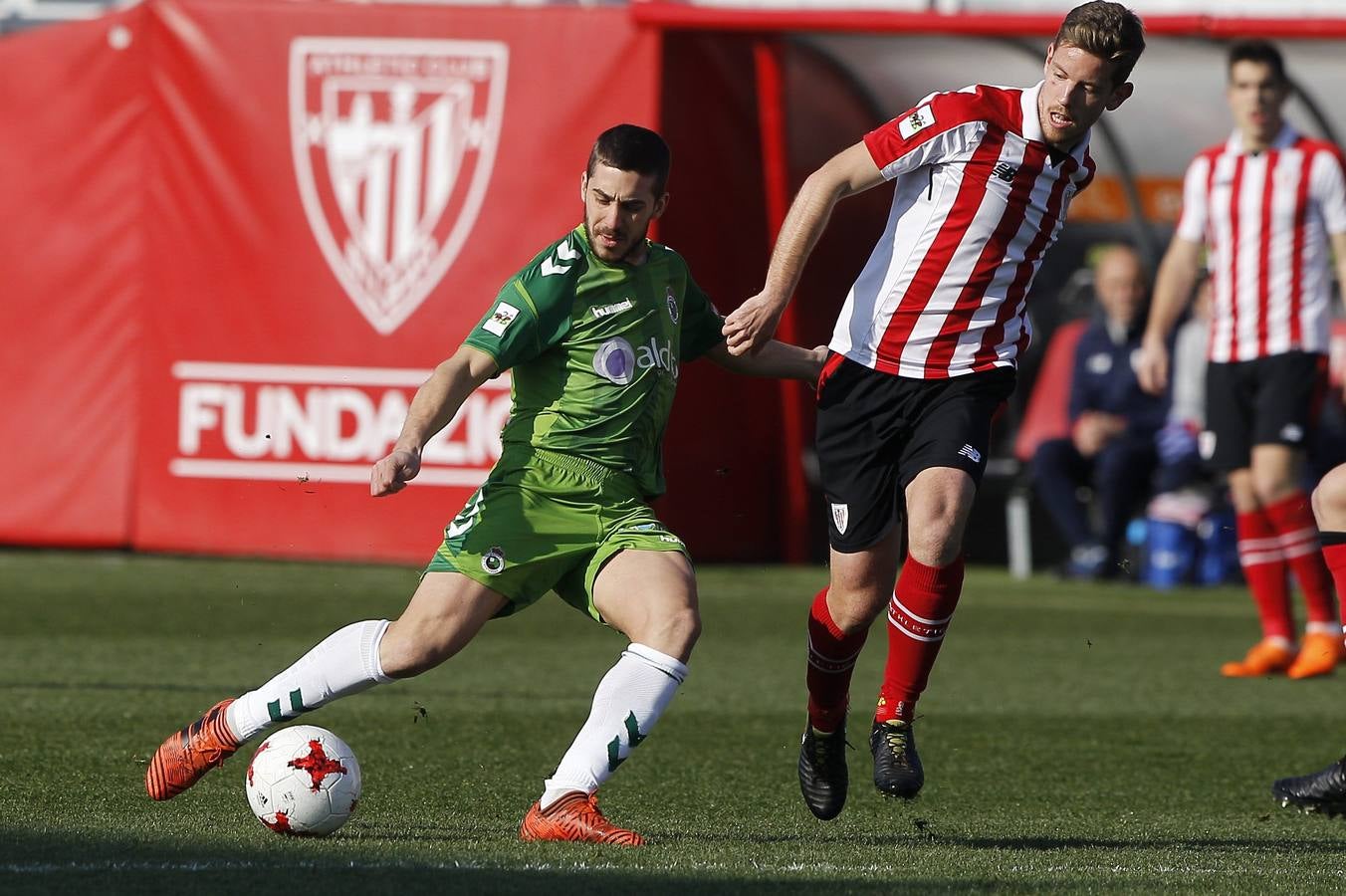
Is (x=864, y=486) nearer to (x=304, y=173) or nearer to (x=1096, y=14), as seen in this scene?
(x=1096, y=14)

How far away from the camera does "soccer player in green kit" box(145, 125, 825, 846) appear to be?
181 inches

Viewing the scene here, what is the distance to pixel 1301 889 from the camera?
426 cm

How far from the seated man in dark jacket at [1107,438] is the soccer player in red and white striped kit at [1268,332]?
336cm

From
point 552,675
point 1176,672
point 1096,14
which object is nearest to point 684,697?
point 552,675

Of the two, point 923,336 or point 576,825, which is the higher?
point 923,336

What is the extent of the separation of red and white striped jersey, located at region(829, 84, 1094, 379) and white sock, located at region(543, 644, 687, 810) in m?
1.09

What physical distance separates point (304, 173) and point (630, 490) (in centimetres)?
713

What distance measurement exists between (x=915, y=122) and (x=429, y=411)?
4.59 ft

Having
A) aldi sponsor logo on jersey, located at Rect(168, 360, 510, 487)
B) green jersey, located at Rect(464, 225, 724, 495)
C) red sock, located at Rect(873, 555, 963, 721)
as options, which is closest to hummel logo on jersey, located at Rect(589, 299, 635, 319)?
green jersey, located at Rect(464, 225, 724, 495)

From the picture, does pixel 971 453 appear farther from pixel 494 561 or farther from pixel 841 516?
pixel 494 561

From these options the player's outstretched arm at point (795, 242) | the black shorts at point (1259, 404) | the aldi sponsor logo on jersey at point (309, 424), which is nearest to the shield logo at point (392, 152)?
the aldi sponsor logo on jersey at point (309, 424)

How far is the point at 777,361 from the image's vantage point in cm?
535

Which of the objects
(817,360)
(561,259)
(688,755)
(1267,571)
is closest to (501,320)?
(561,259)

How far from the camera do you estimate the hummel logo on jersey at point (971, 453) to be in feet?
16.6
